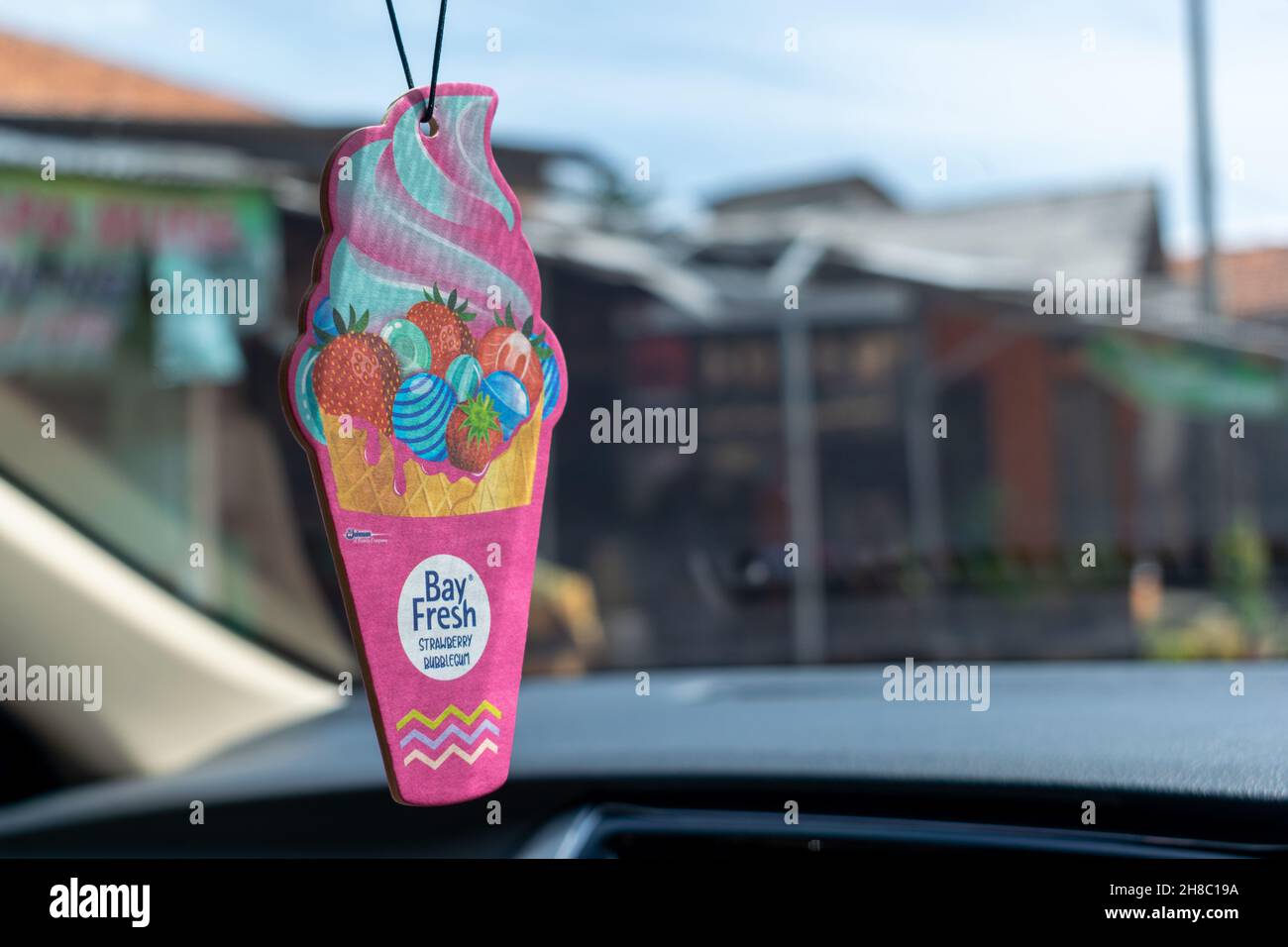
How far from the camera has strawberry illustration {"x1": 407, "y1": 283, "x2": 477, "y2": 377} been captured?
682 millimetres

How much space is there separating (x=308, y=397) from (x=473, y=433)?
3.6 inches

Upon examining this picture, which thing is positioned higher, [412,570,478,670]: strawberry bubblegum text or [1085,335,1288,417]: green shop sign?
[1085,335,1288,417]: green shop sign

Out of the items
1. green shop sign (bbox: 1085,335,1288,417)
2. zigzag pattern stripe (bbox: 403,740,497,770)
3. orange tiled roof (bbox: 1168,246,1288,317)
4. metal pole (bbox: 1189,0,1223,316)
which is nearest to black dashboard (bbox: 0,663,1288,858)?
A: zigzag pattern stripe (bbox: 403,740,497,770)

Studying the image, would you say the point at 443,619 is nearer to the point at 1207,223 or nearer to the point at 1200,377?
the point at 1207,223

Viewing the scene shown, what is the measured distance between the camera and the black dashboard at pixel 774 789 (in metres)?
1.07

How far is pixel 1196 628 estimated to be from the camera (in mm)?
8773

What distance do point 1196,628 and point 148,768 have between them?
8.55 metres

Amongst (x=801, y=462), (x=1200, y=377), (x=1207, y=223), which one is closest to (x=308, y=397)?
(x=1207, y=223)

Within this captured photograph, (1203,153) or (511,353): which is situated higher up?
(1203,153)

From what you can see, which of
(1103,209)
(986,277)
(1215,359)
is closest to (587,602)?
(986,277)

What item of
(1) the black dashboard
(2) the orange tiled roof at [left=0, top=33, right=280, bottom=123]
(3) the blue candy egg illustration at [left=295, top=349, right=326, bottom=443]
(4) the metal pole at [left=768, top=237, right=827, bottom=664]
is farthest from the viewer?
(2) the orange tiled roof at [left=0, top=33, right=280, bottom=123]

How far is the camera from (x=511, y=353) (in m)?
0.71

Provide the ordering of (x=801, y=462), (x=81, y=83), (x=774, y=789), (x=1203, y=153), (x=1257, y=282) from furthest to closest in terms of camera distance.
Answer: (x=1257, y=282), (x=81, y=83), (x=801, y=462), (x=1203, y=153), (x=774, y=789)

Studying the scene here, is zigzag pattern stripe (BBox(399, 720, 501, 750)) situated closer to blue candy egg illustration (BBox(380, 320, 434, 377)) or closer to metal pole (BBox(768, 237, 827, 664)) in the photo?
blue candy egg illustration (BBox(380, 320, 434, 377))
